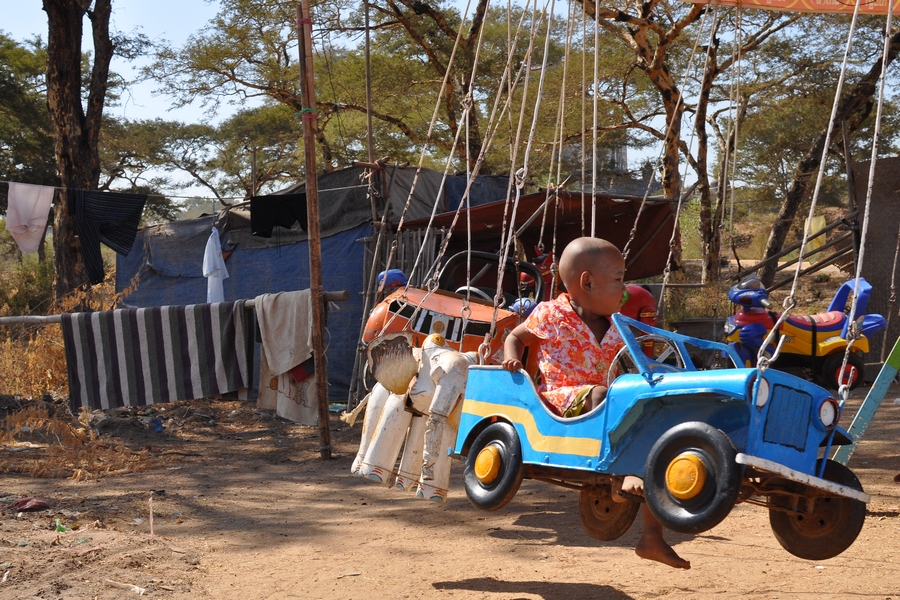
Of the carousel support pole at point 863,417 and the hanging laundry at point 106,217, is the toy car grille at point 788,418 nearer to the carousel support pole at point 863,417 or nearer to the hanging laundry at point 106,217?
the carousel support pole at point 863,417

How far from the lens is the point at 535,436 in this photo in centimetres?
312

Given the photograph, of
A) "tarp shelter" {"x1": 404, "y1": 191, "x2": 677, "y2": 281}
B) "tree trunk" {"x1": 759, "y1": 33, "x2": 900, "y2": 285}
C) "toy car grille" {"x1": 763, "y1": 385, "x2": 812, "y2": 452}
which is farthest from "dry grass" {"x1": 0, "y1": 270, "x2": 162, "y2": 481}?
"tree trunk" {"x1": 759, "y1": 33, "x2": 900, "y2": 285}

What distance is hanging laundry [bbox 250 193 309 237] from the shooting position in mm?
10336

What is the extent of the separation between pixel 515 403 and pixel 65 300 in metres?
9.20

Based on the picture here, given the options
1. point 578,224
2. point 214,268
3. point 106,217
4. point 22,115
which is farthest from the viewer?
point 22,115

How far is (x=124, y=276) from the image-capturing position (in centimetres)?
1267

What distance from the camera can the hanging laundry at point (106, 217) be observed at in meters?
10.8

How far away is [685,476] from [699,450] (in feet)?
0.27

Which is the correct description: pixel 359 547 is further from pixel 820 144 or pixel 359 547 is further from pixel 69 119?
pixel 820 144

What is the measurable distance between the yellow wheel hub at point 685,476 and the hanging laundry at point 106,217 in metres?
9.37

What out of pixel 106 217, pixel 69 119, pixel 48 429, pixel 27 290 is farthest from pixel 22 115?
pixel 48 429

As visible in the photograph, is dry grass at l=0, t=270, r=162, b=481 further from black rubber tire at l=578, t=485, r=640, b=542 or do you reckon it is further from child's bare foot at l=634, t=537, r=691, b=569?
child's bare foot at l=634, t=537, r=691, b=569

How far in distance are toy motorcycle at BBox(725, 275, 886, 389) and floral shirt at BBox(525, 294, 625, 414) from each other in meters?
4.09

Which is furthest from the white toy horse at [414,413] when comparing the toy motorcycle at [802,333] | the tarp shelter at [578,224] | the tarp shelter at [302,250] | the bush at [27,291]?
the bush at [27,291]
